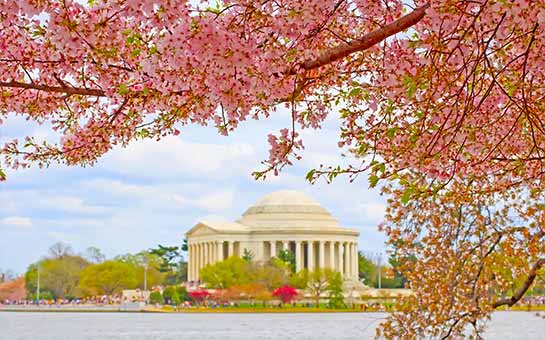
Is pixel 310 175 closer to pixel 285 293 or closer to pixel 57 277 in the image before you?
pixel 285 293

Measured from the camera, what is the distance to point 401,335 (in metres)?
12.0

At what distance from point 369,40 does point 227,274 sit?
9253 cm

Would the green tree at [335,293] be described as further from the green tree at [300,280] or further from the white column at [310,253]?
the white column at [310,253]

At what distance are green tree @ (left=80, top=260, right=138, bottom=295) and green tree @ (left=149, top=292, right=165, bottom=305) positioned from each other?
898 cm

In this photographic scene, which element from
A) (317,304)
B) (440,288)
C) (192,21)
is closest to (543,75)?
(192,21)

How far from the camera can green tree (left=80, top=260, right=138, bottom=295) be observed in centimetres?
10675

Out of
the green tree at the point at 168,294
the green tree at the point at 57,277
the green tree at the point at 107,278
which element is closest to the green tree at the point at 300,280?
the green tree at the point at 168,294

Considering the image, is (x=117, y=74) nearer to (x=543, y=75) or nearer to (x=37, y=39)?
(x=37, y=39)

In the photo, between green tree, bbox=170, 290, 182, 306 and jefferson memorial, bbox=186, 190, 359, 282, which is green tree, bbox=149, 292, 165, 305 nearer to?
green tree, bbox=170, 290, 182, 306

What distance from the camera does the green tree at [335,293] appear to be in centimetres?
9338

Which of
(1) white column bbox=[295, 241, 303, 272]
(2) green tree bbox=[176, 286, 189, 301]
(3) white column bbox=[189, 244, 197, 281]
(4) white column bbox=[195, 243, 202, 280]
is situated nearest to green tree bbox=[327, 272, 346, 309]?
(2) green tree bbox=[176, 286, 189, 301]

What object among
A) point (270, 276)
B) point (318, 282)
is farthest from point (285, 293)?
point (318, 282)

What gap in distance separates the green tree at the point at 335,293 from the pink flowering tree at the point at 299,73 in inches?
3343

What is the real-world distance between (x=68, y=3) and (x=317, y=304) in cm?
8991
